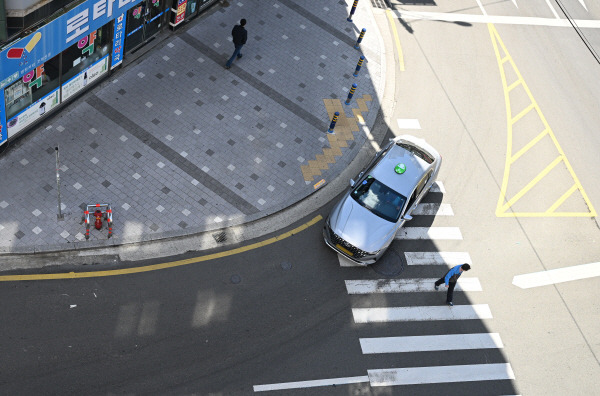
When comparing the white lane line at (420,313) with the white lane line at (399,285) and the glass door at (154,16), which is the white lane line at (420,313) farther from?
the glass door at (154,16)

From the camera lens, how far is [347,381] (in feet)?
56.3

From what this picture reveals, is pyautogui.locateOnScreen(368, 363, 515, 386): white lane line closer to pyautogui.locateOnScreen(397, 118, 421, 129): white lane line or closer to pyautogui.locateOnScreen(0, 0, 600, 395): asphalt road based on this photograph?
pyautogui.locateOnScreen(0, 0, 600, 395): asphalt road

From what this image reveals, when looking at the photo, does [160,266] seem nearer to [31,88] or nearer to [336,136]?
[31,88]

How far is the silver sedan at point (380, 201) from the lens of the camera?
19.1 meters

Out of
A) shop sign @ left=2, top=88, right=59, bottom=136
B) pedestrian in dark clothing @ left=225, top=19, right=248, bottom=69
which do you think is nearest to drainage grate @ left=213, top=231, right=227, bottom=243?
shop sign @ left=2, top=88, right=59, bottom=136

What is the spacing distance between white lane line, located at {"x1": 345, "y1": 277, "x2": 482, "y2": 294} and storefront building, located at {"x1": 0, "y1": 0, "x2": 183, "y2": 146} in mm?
10453

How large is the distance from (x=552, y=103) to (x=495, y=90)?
240 cm

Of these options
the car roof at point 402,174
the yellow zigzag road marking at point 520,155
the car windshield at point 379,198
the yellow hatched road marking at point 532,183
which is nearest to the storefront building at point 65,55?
the car windshield at point 379,198

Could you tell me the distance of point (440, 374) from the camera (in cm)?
1786

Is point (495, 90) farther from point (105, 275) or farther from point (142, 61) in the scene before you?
point (105, 275)

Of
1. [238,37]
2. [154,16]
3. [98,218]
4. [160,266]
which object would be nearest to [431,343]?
[160,266]

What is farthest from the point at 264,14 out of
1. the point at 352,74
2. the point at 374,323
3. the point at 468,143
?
the point at 374,323

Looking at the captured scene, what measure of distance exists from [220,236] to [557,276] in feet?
35.6

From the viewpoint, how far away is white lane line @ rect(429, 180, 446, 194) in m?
22.1
